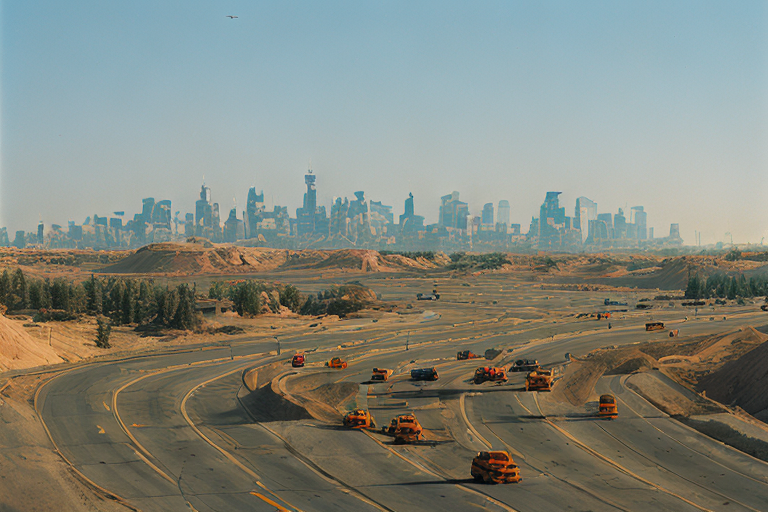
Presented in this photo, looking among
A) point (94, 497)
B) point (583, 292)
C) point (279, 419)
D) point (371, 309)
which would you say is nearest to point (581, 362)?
point (279, 419)

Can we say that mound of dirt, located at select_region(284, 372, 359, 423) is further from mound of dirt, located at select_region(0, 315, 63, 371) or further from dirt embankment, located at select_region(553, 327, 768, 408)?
mound of dirt, located at select_region(0, 315, 63, 371)

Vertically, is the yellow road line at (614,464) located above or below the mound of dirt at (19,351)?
below

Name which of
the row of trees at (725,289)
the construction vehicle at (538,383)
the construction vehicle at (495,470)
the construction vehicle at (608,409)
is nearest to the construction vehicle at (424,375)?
the construction vehicle at (538,383)

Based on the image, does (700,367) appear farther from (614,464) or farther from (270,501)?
(270,501)

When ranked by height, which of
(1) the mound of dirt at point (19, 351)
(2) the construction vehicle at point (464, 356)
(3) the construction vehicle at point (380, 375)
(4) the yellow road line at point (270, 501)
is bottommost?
(2) the construction vehicle at point (464, 356)

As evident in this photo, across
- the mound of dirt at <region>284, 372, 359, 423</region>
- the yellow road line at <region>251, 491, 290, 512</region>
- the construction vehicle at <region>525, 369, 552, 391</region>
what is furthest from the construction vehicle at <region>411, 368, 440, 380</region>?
the yellow road line at <region>251, 491, 290, 512</region>

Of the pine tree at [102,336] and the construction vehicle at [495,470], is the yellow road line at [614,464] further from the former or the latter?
the pine tree at [102,336]

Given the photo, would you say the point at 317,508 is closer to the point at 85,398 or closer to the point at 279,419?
the point at 279,419
